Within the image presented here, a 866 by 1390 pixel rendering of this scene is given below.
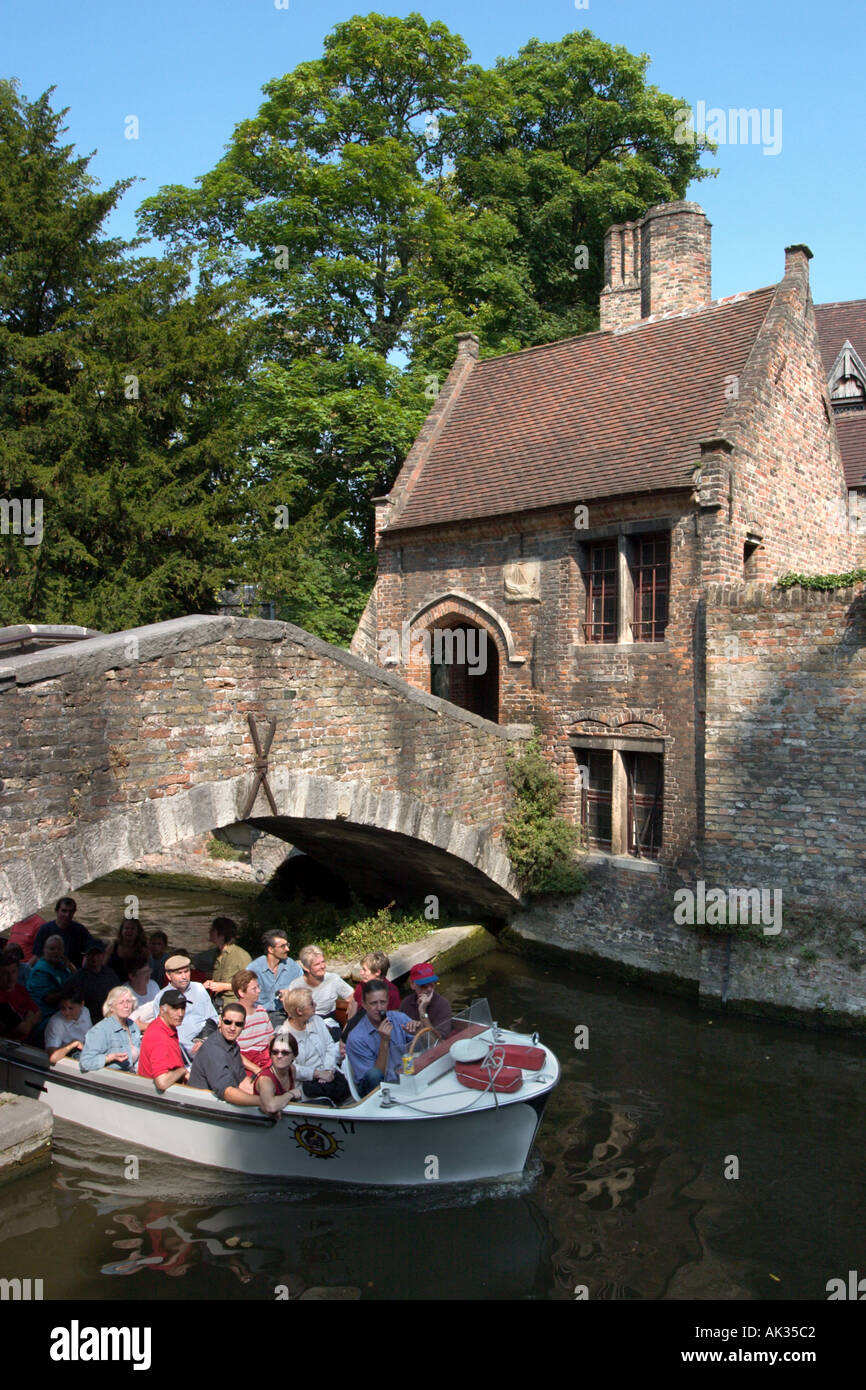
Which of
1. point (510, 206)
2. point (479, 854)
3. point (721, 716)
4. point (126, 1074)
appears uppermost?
point (510, 206)

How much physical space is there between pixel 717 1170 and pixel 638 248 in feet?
53.6

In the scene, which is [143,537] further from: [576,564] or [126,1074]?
[126,1074]

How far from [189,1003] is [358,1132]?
2.06 m

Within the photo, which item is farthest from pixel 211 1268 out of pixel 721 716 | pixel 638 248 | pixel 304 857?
pixel 638 248

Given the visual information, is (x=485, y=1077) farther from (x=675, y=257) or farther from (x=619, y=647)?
(x=675, y=257)

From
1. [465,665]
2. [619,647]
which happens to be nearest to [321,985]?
[619,647]

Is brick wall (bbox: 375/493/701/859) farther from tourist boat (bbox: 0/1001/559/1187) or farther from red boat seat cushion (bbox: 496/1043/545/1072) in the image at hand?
tourist boat (bbox: 0/1001/559/1187)

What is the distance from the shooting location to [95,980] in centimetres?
905

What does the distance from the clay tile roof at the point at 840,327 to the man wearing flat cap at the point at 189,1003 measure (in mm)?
20248

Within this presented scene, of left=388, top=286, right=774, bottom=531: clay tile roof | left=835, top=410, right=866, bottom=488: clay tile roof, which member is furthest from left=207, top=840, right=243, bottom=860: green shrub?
left=835, top=410, right=866, bottom=488: clay tile roof

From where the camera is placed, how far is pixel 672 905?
11.6 metres

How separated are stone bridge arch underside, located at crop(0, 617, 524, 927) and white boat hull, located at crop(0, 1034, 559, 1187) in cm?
205

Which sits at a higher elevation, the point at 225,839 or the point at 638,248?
the point at 638,248

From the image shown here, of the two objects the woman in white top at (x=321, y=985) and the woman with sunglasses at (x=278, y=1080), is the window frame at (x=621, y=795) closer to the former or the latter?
the woman in white top at (x=321, y=985)
